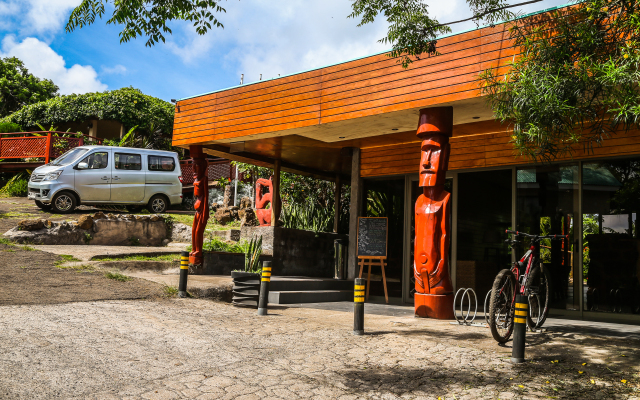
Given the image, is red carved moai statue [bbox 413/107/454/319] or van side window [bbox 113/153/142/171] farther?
van side window [bbox 113/153/142/171]

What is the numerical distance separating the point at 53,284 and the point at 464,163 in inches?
287

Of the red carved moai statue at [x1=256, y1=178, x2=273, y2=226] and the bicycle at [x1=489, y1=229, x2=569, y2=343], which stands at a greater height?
the red carved moai statue at [x1=256, y1=178, x2=273, y2=226]

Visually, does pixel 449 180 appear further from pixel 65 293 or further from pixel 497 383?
pixel 65 293

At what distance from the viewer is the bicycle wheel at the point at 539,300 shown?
19.8ft

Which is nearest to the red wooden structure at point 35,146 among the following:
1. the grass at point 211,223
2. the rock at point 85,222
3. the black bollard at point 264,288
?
the grass at point 211,223

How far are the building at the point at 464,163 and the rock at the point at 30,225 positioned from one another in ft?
13.1

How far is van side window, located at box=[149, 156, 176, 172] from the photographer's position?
15438mm

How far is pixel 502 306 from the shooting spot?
5297 millimetres

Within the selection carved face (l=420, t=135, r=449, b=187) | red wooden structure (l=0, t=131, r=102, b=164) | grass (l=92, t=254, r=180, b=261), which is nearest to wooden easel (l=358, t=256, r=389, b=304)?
carved face (l=420, t=135, r=449, b=187)

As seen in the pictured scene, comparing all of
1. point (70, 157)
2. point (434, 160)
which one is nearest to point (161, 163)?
point (70, 157)

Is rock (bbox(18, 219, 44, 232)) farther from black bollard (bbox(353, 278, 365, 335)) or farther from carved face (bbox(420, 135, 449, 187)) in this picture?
carved face (bbox(420, 135, 449, 187))

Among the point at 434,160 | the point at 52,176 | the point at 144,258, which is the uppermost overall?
the point at 52,176

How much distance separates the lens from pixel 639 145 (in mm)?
7594

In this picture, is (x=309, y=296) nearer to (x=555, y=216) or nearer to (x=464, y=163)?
(x=464, y=163)
